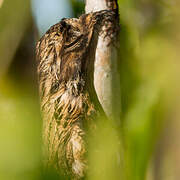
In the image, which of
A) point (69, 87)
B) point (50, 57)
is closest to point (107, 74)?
point (69, 87)

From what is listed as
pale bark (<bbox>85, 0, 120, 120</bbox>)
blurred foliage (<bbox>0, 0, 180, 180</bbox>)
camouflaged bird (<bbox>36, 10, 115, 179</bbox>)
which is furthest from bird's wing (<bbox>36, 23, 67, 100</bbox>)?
blurred foliage (<bbox>0, 0, 180, 180</bbox>)

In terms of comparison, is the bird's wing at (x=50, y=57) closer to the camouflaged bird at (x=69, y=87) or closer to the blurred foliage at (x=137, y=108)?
the camouflaged bird at (x=69, y=87)

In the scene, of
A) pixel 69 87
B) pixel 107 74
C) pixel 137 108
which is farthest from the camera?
pixel 69 87

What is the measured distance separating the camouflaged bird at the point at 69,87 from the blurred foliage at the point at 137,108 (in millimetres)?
228

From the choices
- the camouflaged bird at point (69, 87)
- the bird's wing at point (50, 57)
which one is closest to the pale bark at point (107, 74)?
the camouflaged bird at point (69, 87)

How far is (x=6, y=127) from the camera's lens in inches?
8.9

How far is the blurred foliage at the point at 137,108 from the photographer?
22cm

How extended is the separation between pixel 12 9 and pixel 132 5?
0.81 ft

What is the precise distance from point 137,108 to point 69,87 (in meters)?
0.41

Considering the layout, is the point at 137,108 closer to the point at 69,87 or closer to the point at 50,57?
the point at 69,87

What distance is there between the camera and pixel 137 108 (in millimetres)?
427

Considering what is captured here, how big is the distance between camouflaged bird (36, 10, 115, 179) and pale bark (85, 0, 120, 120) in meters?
0.02

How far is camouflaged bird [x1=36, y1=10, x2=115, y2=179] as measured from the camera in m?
0.71

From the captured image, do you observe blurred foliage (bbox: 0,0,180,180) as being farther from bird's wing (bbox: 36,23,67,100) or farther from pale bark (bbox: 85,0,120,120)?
bird's wing (bbox: 36,23,67,100)
